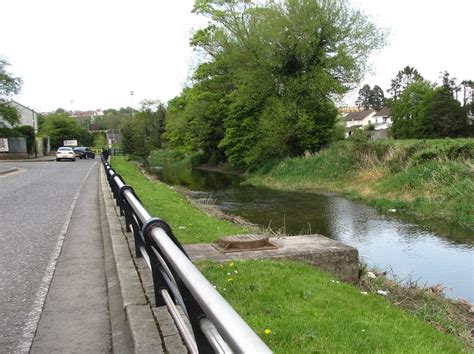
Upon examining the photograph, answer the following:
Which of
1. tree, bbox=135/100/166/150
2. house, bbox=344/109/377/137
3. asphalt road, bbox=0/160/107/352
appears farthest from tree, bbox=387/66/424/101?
asphalt road, bbox=0/160/107/352

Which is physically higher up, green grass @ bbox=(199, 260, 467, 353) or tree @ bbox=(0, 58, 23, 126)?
tree @ bbox=(0, 58, 23, 126)

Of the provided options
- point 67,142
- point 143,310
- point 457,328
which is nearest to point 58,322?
→ point 143,310

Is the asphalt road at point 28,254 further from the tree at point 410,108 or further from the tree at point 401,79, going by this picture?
the tree at point 401,79

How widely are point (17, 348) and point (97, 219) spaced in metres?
6.89

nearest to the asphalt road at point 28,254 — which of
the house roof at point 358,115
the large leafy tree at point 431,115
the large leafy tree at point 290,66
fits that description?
the large leafy tree at point 290,66

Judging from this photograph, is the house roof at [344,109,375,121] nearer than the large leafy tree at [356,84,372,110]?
Yes

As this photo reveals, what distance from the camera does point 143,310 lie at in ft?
13.5

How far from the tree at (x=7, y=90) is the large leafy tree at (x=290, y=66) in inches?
948

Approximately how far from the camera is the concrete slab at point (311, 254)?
677 centimetres

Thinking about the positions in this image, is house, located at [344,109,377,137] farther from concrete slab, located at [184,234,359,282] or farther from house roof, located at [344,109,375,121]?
concrete slab, located at [184,234,359,282]

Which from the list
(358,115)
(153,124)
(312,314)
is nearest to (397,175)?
(312,314)

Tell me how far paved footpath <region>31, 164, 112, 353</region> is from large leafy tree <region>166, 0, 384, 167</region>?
84.9 ft

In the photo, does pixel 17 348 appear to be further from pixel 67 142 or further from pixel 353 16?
pixel 67 142

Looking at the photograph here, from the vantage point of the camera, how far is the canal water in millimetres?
9758
